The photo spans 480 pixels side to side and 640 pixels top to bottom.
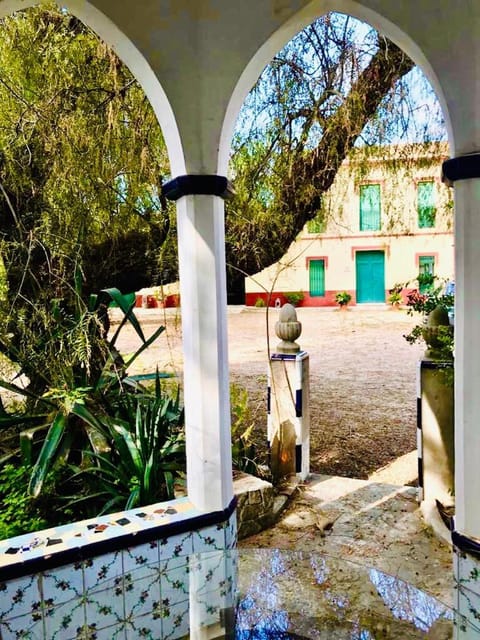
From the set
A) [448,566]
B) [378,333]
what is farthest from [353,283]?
[448,566]

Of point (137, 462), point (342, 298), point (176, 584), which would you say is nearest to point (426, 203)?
point (137, 462)

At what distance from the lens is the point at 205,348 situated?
2203mm

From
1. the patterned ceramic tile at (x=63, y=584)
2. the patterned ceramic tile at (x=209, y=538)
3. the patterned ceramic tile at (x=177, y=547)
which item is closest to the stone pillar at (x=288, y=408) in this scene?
the patterned ceramic tile at (x=209, y=538)

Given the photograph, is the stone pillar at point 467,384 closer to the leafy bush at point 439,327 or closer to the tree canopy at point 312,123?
the leafy bush at point 439,327

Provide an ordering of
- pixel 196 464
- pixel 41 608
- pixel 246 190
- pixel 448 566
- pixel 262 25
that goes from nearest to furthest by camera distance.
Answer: pixel 41 608 < pixel 262 25 < pixel 196 464 < pixel 448 566 < pixel 246 190

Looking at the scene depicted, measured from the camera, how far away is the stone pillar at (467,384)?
74.8 inches

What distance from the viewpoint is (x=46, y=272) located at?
349 centimetres

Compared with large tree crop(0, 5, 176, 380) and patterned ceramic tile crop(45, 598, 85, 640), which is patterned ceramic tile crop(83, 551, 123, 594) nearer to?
patterned ceramic tile crop(45, 598, 85, 640)

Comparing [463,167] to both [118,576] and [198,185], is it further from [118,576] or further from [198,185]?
[118,576]

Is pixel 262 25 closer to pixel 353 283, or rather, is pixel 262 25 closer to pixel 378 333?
pixel 378 333

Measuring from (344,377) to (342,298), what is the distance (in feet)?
23.9

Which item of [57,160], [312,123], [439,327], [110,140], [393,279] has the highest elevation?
[312,123]

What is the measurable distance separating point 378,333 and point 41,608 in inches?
398

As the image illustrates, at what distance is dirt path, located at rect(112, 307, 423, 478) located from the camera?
4992mm
